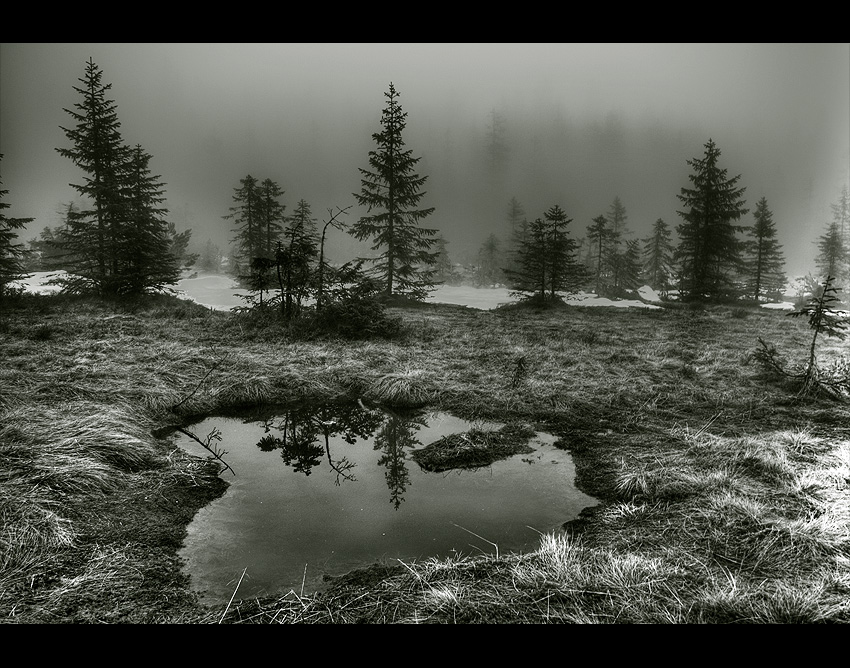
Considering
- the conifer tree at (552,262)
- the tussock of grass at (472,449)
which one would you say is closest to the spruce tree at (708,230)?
the conifer tree at (552,262)

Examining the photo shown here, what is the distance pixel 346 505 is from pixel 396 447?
150cm

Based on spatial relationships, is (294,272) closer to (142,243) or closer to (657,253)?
(142,243)

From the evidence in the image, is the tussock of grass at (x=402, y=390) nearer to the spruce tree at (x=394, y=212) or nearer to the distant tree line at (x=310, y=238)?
the distant tree line at (x=310, y=238)

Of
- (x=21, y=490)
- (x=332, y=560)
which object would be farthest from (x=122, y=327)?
(x=332, y=560)

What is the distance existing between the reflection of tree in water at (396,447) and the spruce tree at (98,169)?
18589mm

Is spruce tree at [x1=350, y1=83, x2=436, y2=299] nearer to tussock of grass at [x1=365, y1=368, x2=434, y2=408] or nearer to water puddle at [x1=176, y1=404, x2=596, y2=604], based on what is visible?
tussock of grass at [x1=365, y1=368, x2=434, y2=408]

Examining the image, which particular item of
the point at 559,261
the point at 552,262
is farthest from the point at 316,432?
the point at 559,261

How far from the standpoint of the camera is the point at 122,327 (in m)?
12.2

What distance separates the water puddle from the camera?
3758mm

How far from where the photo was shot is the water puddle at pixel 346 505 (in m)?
3.76

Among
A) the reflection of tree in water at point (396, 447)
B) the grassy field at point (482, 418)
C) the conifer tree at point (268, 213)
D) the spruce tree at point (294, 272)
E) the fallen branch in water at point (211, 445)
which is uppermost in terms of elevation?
the conifer tree at point (268, 213)

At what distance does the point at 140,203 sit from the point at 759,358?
76.5 feet

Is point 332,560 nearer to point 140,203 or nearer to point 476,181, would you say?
point 140,203

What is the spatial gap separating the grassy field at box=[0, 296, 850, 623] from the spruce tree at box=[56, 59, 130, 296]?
38.6 feet
